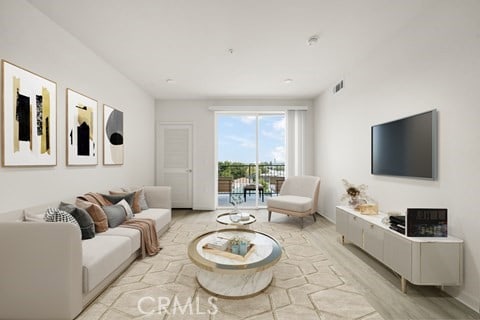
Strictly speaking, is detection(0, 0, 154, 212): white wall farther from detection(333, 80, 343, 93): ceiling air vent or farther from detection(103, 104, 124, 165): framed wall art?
detection(333, 80, 343, 93): ceiling air vent

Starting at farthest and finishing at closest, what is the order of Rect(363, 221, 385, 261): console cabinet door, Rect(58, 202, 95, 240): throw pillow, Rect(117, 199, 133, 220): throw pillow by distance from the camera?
1. Rect(117, 199, 133, 220): throw pillow
2. Rect(363, 221, 385, 261): console cabinet door
3. Rect(58, 202, 95, 240): throw pillow

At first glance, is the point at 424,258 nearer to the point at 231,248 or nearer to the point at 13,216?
the point at 231,248

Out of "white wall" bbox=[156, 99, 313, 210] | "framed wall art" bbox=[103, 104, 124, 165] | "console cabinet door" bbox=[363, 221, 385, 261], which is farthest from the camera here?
"white wall" bbox=[156, 99, 313, 210]

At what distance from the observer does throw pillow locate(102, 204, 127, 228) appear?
2.72m

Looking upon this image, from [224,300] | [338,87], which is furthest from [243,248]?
[338,87]

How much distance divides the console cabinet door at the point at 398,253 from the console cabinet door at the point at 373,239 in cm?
7

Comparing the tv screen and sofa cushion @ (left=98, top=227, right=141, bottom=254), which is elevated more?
the tv screen

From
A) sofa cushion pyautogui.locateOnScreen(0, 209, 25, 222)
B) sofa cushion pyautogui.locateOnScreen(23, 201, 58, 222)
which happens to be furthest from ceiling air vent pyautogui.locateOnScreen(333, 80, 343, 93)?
sofa cushion pyautogui.locateOnScreen(0, 209, 25, 222)

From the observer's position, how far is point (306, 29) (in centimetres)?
258

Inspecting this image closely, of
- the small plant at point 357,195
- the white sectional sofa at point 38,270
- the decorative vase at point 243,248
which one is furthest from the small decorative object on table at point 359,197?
the white sectional sofa at point 38,270

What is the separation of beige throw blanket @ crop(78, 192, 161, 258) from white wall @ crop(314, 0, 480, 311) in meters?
3.00

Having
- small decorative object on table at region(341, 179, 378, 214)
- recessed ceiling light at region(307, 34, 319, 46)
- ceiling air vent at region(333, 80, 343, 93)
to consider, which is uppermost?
recessed ceiling light at region(307, 34, 319, 46)

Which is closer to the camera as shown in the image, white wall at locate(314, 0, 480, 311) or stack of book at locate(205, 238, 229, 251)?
white wall at locate(314, 0, 480, 311)

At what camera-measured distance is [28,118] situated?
2176 mm
